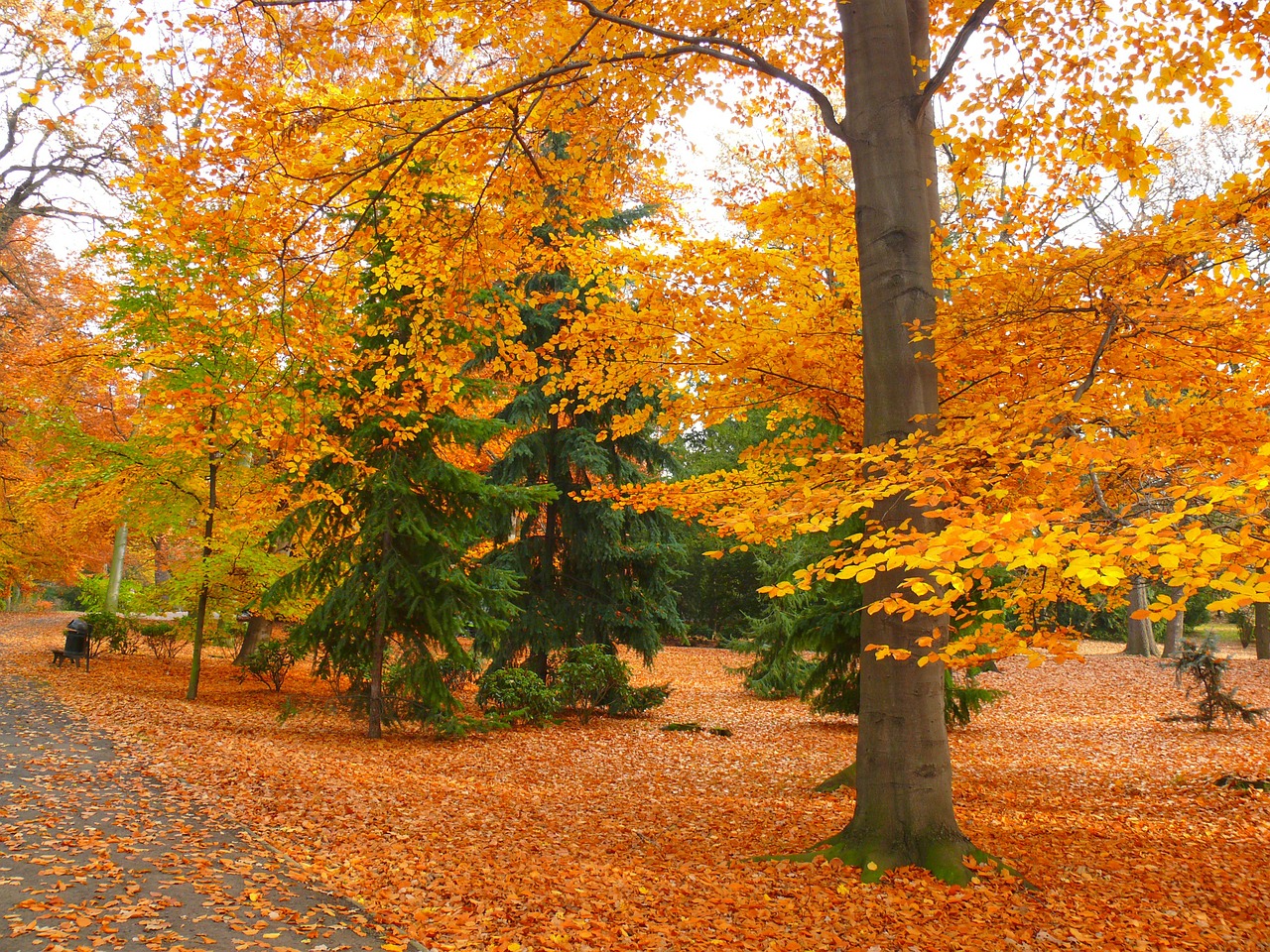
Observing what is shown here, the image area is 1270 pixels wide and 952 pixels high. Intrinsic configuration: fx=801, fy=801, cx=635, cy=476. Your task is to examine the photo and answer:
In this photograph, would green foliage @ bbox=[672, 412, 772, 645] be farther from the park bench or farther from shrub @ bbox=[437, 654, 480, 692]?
the park bench

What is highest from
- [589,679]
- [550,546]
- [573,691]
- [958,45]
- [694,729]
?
[958,45]

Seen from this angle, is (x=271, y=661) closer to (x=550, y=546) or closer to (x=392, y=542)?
(x=392, y=542)

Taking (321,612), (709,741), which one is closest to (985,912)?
(709,741)

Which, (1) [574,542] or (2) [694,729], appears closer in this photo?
(2) [694,729]

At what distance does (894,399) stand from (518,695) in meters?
7.80

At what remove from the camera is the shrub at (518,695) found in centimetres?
1093

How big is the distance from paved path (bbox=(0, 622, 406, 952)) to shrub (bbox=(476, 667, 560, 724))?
5.23 m

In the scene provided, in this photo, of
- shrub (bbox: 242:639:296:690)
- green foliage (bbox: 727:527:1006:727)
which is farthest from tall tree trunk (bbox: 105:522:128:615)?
green foliage (bbox: 727:527:1006:727)

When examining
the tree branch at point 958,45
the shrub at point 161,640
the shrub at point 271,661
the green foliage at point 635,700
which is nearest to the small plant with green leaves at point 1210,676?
the green foliage at point 635,700

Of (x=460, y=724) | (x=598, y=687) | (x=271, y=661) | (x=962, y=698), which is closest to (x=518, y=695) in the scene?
(x=598, y=687)

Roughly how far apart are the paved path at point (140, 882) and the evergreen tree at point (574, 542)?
724cm

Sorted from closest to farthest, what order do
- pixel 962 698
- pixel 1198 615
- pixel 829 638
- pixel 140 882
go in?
pixel 140 882
pixel 829 638
pixel 962 698
pixel 1198 615

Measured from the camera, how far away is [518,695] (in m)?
11.0

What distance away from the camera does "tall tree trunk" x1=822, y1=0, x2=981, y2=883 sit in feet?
14.9
